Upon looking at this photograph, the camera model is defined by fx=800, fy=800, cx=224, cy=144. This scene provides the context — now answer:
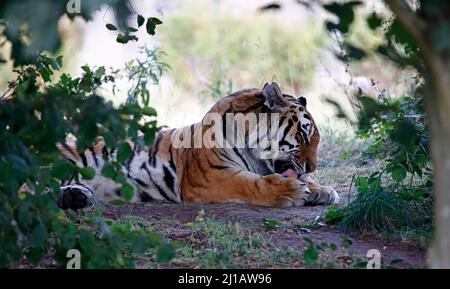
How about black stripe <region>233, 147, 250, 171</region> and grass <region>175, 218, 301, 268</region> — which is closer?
grass <region>175, 218, 301, 268</region>

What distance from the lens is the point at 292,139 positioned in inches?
237

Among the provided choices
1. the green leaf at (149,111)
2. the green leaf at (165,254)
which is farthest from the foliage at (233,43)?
the green leaf at (165,254)

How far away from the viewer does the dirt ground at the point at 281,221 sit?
4230 mm

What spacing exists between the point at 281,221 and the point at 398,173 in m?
0.80

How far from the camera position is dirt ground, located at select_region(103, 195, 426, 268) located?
4.23m

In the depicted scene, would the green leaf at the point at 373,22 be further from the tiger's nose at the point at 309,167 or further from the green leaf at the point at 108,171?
the tiger's nose at the point at 309,167

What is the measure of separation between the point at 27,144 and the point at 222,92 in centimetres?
652

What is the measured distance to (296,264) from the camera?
155 inches

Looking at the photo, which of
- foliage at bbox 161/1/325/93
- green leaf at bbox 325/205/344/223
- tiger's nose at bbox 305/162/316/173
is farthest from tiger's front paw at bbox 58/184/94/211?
foliage at bbox 161/1/325/93

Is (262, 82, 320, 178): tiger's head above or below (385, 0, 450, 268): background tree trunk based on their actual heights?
above

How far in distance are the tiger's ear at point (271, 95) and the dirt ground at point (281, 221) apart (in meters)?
0.90

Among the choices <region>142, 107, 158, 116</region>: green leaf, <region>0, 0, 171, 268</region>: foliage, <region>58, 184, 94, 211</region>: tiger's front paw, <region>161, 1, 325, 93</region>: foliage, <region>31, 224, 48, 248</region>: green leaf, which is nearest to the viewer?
<region>0, 0, 171, 268</region>: foliage

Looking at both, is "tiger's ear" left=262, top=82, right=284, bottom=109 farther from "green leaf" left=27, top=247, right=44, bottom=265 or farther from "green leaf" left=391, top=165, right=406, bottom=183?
"green leaf" left=27, top=247, right=44, bottom=265

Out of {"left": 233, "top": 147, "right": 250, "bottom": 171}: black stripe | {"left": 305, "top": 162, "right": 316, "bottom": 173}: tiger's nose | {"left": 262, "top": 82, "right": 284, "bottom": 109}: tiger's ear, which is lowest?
{"left": 305, "top": 162, "right": 316, "bottom": 173}: tiger's nose
